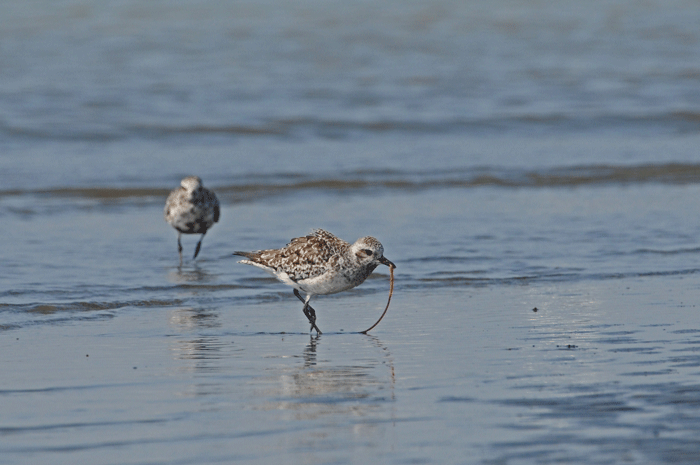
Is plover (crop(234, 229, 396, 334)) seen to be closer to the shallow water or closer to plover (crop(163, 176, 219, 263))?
the shallow water

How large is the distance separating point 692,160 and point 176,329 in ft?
46.1

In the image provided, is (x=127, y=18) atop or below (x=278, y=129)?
atop

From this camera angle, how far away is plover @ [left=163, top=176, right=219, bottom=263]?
1361cm

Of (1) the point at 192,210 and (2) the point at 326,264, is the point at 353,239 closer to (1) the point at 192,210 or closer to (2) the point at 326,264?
(1) the point at 192,210

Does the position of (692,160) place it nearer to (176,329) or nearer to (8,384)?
(176,329)

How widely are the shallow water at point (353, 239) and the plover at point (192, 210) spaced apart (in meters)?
0.38

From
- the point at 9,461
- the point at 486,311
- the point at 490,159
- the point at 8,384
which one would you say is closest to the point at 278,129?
the point at 490,159

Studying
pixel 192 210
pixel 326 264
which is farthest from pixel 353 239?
pixel 326 264

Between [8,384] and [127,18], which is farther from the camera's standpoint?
[127,18]

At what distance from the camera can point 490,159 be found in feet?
67.8

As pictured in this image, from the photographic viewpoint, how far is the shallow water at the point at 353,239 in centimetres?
575

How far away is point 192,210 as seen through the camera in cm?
1366

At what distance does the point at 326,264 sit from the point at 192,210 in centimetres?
527

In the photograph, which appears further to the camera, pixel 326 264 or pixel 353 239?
pixel 353 239
